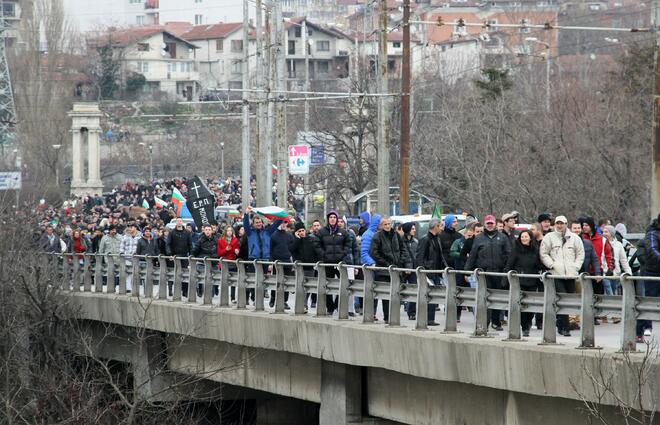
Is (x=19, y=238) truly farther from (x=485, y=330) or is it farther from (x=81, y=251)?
(x=485, y=330)

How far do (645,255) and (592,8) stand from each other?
176990 millimetres

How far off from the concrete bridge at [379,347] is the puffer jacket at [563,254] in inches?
27.8

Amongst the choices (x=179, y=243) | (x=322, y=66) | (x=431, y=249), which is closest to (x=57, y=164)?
(x=322, y=66)

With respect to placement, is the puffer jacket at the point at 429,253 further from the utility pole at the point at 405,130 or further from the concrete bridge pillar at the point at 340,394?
the utility pole at the point at 405,130

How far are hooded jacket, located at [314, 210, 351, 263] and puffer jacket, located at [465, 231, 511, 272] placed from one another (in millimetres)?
3466

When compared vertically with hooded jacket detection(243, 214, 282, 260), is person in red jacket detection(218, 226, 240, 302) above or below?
below

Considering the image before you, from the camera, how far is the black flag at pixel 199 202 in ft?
112

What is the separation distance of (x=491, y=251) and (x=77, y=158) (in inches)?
3416

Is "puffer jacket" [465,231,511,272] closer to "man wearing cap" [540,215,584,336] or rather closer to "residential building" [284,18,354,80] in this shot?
"man wearing cap" [540,215,584,336]

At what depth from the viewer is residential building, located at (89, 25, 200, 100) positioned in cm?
16988

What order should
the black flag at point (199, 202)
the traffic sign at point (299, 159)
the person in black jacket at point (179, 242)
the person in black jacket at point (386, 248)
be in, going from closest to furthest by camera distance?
the person in black jacket at point (386, 248)
the person in black jacket at point (179, 242)
the black flag at point (199, 202)
the traffic sign at point (299, 159)

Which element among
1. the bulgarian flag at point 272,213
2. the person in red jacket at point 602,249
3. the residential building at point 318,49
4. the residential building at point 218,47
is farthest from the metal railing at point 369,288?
the residential building at point 218,47

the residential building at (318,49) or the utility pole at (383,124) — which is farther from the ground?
the residential building at (318,49)

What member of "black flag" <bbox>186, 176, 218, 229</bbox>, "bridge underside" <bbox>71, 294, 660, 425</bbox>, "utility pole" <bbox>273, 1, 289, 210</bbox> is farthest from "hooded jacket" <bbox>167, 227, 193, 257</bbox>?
"utility pole" <bbox>273, 1, 289, 210</bbox>
